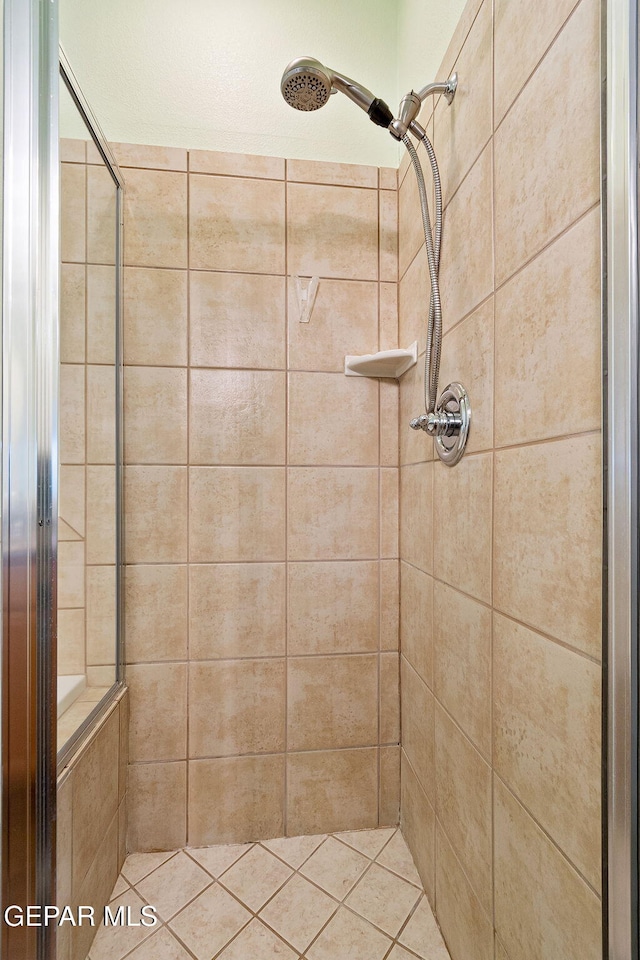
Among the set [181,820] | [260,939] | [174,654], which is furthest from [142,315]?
[260,939]

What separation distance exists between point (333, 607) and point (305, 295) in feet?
2.71

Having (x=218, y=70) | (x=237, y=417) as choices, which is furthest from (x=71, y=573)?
(x=218, y=70)

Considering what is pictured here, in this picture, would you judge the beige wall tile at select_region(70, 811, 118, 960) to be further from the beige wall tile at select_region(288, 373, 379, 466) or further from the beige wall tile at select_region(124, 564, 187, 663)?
the beige wall tile at select_region(288, 373, 379, 466)

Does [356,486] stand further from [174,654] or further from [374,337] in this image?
[174,654]

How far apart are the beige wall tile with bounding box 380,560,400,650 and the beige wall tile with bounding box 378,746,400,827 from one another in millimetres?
283

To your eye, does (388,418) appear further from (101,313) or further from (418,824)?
(418,824)

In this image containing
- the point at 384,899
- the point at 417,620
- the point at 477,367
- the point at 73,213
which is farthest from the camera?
the point at 417,620

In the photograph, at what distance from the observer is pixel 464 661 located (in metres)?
0.79

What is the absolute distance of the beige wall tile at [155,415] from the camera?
111cm

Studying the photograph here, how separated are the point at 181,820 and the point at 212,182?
1.62 meters

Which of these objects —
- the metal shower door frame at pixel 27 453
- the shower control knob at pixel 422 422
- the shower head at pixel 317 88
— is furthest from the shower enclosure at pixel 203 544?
the shower head at pixel 317 88

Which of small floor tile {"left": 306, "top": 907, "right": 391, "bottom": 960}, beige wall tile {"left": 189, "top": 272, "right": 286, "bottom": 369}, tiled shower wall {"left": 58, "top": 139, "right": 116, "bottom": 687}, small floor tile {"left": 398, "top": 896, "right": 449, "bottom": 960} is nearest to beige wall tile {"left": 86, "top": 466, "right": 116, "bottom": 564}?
tiled shower wall {"left": 58, "top": 139, "right": 116, "bottom": 687}

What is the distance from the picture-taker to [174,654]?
1119mm

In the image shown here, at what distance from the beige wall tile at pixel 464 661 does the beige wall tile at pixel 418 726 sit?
10 cm
